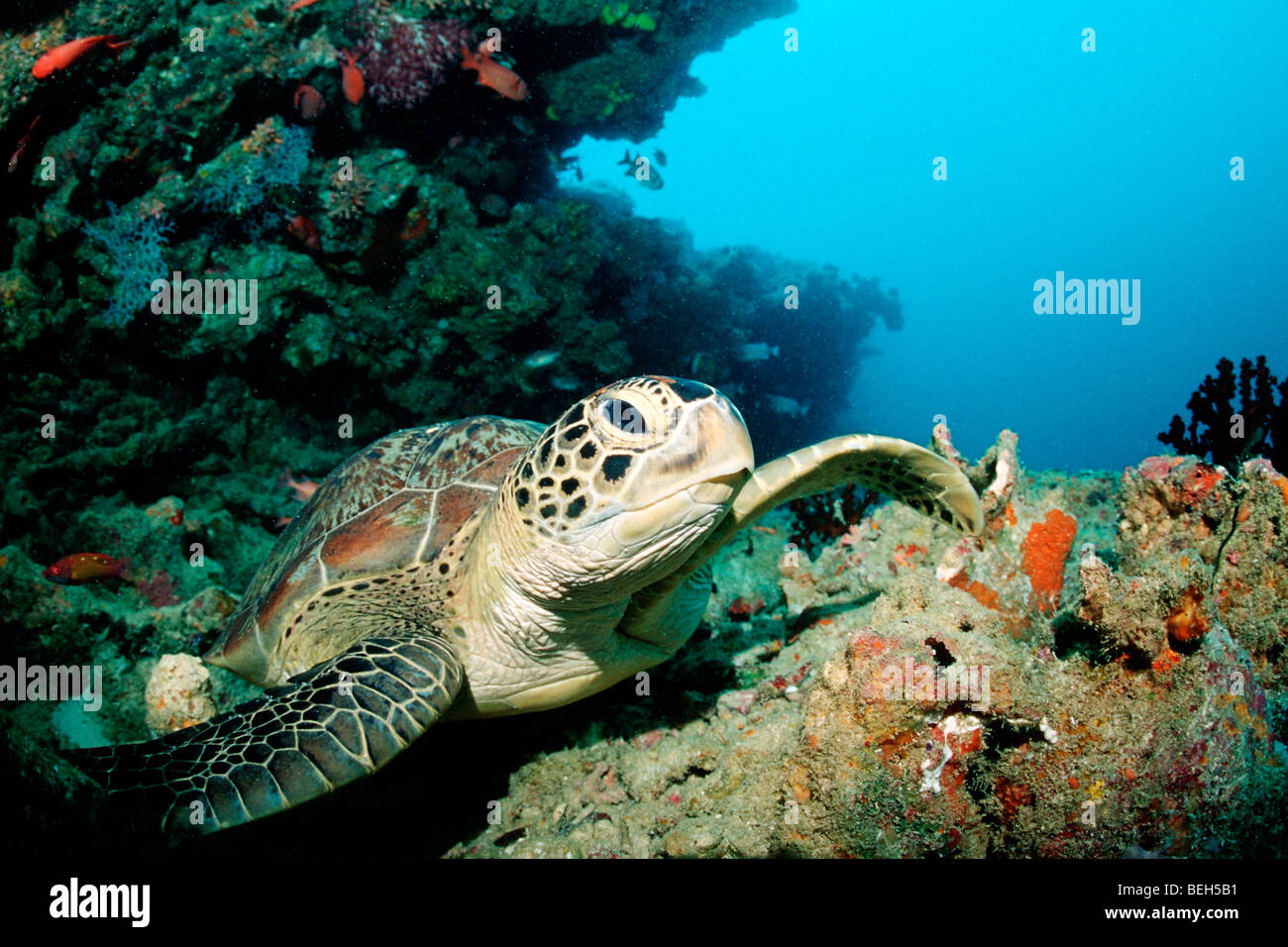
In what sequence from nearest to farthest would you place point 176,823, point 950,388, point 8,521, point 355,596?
point 176,823 → point 355,596 → point 8,521 → point 950,388

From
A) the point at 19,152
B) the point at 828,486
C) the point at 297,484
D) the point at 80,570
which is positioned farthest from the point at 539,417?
the point at 828,486

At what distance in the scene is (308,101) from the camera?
5094 millimetres

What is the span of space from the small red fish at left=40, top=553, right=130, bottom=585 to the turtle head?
3824 millimetres

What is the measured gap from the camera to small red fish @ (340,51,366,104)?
522 cm

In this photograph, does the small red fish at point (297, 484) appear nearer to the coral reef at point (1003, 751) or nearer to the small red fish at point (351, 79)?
the small red fish at point (351, 79)

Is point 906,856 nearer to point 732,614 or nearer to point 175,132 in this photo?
point 732,614

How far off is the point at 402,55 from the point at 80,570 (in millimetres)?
4941

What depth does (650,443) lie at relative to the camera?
5.12 feet

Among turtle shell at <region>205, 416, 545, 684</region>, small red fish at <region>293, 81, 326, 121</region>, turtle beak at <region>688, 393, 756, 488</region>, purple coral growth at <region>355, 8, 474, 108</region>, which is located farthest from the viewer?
purple coral growth at <region>355, 8, 474, 108</region>

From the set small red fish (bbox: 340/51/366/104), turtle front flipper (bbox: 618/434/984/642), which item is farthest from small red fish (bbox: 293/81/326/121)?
turtle front flipper (bbox: 618/434/984/642)

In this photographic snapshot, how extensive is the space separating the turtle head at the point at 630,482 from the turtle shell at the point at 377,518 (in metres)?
0.91

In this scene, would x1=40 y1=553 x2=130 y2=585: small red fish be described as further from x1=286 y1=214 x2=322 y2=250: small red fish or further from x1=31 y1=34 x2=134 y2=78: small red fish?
x1=31 y1=34 x2=134 y2=78: small red fish

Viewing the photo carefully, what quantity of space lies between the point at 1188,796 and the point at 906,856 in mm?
653
